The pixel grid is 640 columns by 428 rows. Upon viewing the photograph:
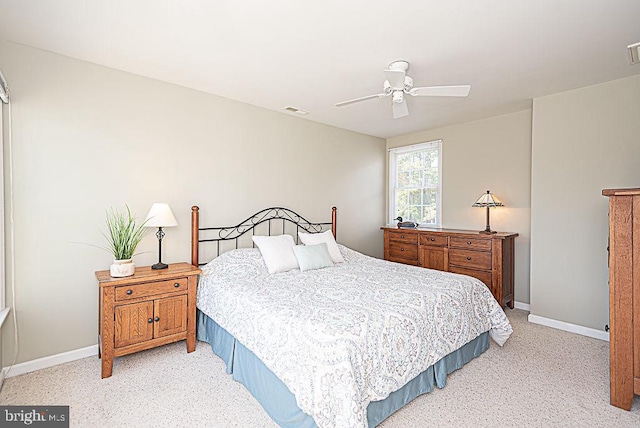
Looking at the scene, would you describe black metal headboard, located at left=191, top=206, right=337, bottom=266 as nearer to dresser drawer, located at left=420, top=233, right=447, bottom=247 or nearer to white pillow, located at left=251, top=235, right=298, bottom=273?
white pillow, located at left=251, top=235, right=298, bottom=273

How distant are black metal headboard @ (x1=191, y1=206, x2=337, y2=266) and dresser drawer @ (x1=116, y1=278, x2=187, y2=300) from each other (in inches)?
22.1

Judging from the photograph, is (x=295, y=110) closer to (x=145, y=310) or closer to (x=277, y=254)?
(x=277, y=254)

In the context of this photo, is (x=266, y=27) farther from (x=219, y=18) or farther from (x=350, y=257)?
(x=350, y=257)

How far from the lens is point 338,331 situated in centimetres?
179

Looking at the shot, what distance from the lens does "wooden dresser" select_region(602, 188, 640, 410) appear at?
2098mm

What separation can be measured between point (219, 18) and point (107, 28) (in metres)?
0.87

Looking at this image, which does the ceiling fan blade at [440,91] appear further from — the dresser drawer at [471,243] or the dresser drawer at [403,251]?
the dresser drawer at [403,251]

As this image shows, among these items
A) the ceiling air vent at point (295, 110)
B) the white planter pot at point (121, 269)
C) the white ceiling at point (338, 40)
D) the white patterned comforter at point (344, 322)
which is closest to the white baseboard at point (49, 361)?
the white planter pot at point (121, 269)

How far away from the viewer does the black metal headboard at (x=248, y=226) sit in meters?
3.37

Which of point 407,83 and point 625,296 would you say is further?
point 407,83

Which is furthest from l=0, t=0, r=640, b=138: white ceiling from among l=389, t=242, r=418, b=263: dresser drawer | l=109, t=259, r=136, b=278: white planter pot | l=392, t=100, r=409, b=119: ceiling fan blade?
l=389, t=242, r=418, b=263: dresser drawer

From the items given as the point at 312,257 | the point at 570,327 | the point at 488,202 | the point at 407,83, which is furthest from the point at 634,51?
the point at 312,257

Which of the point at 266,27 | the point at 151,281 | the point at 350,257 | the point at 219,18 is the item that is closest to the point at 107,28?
the point at 219,18

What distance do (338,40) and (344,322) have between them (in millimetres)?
2035
